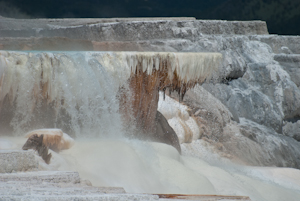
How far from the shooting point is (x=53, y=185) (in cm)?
180

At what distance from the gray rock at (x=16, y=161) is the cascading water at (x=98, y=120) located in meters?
0.40

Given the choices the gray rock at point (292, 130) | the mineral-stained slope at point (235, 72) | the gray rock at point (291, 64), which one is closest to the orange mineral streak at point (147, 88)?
the mineral-stained slope at point (235, 72)

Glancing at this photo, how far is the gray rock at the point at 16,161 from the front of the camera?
2.02 metres

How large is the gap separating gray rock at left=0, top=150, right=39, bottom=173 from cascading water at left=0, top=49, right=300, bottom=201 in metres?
Answer: 0.40

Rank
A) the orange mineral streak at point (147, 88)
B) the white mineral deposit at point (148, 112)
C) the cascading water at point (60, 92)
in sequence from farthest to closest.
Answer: the orange mineral streak at point (147, 88), the cascading water at point (60, 92), the white mineral deposit at point (148, 112)

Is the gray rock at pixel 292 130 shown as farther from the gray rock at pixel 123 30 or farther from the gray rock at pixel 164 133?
the gray rock at pixel 164 133

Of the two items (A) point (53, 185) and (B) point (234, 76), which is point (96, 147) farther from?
(B) point (234, 76)

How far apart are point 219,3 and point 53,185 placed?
51.4 feet

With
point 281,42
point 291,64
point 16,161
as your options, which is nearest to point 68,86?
point 16,161

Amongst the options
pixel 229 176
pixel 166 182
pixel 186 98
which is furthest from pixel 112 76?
pixel 186 98

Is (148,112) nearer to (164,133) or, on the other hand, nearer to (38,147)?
(164,133)

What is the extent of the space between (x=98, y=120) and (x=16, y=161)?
7.29ft

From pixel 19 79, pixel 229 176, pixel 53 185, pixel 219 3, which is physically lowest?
pixel 229 176

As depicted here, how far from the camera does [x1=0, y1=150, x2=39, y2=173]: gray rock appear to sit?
6.62 feet
